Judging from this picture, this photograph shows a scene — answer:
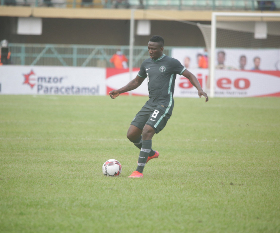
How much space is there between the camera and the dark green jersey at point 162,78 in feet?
20.7

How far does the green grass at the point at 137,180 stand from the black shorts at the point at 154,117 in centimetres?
71

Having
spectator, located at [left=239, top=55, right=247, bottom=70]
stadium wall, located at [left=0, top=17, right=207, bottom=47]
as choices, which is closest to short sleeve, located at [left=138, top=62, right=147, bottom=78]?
spectator, located at [left=239, top=55, right=247, bottom=70]

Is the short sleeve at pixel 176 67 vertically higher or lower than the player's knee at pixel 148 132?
higher

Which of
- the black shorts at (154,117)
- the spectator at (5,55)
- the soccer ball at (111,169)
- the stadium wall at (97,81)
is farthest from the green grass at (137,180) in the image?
the spectator at (5,55)

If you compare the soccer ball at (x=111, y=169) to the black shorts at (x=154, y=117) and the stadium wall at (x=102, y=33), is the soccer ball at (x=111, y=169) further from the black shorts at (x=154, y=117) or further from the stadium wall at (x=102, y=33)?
the stadium wall at (x=102, y=33)

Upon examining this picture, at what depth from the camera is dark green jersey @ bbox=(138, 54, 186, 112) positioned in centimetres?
630

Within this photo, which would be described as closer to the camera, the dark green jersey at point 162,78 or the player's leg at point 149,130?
the player's leg at point 149,130

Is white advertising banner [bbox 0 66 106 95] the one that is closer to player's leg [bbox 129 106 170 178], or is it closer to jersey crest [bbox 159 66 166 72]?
jersey crest [bbox 159 66 166 72]

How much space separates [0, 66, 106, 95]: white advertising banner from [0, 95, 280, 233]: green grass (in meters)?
10.7

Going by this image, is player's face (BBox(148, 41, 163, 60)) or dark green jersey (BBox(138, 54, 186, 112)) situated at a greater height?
player's face (BBox(148, 41, 163, 60))

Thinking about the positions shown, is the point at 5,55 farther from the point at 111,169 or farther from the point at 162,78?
the point at 111,169

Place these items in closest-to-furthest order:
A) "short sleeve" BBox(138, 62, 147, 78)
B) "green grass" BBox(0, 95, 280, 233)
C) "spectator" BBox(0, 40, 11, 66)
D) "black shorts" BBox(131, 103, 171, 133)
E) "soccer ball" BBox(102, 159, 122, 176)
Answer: "green grass" BBox(0, 95, 280, 233) < "soccer ball" BBox(102, 159, 122, 176) < "black shorts" BBox(131, 103, 171, 133) < "short sleeve" BBox(138, 62, 147, 78) < "spectator" BBox(0, 40, 11, 66)

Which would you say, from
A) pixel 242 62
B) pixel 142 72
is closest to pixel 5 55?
pixel 242 62

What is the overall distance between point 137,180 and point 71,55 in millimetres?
21042
